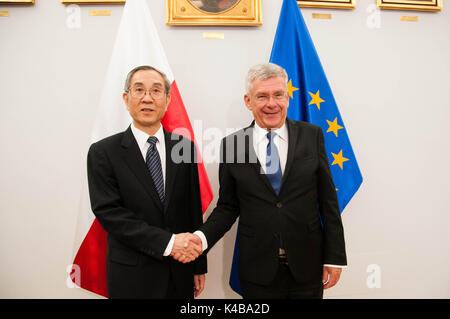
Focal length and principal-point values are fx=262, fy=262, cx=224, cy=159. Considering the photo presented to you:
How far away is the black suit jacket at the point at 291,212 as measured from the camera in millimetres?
1288

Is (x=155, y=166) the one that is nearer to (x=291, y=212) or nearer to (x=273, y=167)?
(x=273, y=167)

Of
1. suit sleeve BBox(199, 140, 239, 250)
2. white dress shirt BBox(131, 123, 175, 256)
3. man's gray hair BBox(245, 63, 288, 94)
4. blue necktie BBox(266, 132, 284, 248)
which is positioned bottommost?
suit sleeve BBox(199, 140, 239, 250)

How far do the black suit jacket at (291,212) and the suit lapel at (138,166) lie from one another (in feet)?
1.10

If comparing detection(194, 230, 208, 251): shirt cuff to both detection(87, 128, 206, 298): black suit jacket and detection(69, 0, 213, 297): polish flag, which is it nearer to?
detection(87, 128, 206, 298): black suit jacket

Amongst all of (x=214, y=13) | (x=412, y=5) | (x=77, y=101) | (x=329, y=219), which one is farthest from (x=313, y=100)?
(x=77, y=101)

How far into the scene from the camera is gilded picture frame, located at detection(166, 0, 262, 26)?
1994mm

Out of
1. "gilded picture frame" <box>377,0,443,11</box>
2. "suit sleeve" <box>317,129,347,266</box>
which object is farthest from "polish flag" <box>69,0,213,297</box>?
"gilded picture frame" <box>377,0,443,11</box>

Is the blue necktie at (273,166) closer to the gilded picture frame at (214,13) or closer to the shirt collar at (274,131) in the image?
the shirt collar at (274,131)

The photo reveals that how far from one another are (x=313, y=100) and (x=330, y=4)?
2.76ft

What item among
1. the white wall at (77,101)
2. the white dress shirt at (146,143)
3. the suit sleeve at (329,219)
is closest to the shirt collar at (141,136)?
the white dress shirt at (146,143)

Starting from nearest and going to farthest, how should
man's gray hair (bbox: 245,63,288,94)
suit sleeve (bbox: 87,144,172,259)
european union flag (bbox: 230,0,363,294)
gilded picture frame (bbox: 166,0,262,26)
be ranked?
suit sleeve (bbox: 87,144,172,259), man's gray hair (bbox: 245,63,288,94), european union flag (bbox: 230,0,363,294), gilded picture frame (bbox: 166,0,262,26)

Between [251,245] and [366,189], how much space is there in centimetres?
133

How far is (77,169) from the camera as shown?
2.06 m

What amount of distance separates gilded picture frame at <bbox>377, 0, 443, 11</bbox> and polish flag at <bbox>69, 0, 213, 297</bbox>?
1.83 metres
